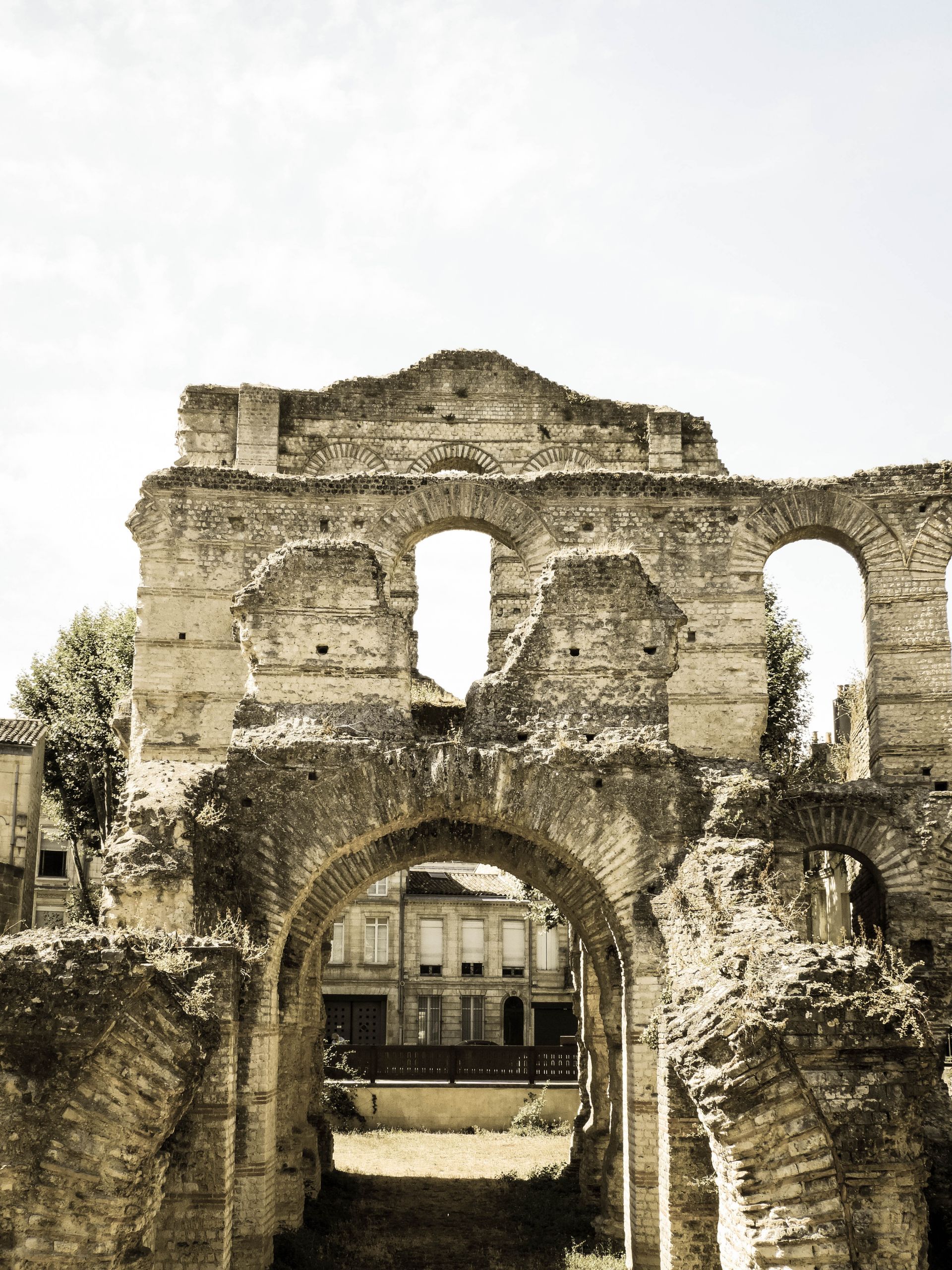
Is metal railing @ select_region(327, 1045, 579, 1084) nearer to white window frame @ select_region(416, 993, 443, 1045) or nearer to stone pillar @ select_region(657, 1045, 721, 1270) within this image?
white window frame @ select_region(416, 993, 443, 1045)

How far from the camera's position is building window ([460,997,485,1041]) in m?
28.9

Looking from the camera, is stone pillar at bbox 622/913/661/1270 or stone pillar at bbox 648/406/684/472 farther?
stone pillar at bbox 648/406/684/472

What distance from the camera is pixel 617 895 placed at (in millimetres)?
9625

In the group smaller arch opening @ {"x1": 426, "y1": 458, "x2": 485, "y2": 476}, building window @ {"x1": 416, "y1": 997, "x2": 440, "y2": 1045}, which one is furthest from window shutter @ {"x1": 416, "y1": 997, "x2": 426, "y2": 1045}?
smaller arch opening @ {"x1": 426, "y1": 458, "x2": 485, "y2": 476}

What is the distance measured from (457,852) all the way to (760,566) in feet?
17.6

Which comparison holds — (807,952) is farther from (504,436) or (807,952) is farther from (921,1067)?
(504,436)

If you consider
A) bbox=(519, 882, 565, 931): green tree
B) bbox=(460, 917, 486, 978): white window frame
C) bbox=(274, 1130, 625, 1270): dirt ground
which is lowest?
bbox=(274, 1130, 625, 1270): dirt ground

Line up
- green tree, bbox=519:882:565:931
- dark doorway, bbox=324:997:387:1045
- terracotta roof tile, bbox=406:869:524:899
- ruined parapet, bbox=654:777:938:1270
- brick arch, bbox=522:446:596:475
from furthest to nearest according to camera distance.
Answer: terracotta roof tile, bbox=406:869:524:899 < dark doorway, bbox=324:997:387:1045 < green tree, bbox=519:882:565:931 < brick arch, bbox=522:446:596:475 < ruined parapet, bbox=654:777:938:1270

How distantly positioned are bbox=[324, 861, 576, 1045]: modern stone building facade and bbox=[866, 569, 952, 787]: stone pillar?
49.0 ft

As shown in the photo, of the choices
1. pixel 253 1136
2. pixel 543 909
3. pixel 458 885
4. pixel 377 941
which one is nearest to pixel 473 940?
pixel 458 885

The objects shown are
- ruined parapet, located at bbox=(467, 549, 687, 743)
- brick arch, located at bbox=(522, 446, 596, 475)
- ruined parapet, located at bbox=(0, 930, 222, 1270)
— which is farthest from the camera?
brick arch, located at bbox=(522, 446, 596, 475)

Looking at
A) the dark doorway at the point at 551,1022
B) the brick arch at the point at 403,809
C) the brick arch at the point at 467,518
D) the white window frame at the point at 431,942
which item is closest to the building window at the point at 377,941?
the white window frame at the point at 431,942

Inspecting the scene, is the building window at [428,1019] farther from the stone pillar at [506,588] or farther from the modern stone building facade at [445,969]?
the stone pillar at [506,588]

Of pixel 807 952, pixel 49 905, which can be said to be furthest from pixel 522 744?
pixel 49 905
